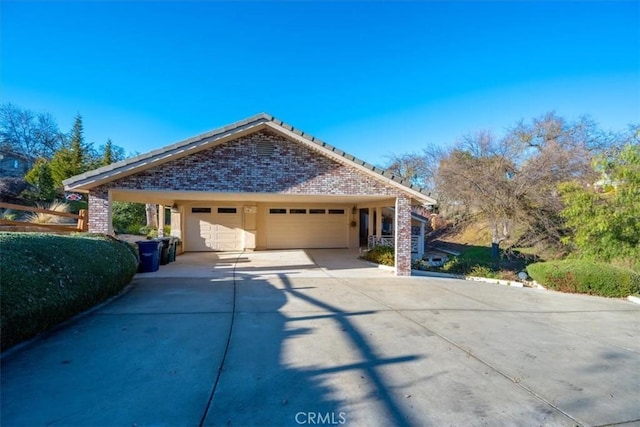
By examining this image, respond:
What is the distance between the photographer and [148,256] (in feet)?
34.5

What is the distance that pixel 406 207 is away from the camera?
11.3m

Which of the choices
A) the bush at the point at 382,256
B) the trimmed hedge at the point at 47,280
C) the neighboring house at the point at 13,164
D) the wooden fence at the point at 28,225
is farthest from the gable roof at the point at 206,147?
the neighboring house at the point at 13,164

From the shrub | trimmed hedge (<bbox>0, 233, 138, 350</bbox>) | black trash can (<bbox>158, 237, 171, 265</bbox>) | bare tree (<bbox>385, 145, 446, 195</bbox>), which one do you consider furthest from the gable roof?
bare tree (<bbox>385, 145, 446, 195</bbox>)

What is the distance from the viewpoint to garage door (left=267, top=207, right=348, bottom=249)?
17.7 meters

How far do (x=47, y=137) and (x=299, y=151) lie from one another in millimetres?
44275

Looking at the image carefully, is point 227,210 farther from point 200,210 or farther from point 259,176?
point 259,176

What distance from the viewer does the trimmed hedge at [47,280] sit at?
13.9 ft

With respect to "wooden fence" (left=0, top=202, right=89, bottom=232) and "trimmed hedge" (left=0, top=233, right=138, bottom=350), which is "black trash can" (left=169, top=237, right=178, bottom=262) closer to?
"wooden fence" (left=0, top=202, right=89, bottom=232)

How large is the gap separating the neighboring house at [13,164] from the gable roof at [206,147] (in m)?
34.7

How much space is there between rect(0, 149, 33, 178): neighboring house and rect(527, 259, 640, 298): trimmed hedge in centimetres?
4488

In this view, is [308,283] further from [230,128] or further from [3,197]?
[3,197]

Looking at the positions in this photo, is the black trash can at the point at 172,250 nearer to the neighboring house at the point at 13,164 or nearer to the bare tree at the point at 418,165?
the bare tree at the point at 418,165

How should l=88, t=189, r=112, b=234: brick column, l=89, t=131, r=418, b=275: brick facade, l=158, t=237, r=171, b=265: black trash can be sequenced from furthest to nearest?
l=158, t=237, r=171, b=265: black trash can, l=89, t=131, r=418, b=275: brick facade, l=88, t=189, r=112, b=234: brick column

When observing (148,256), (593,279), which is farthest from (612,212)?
(148,256)
